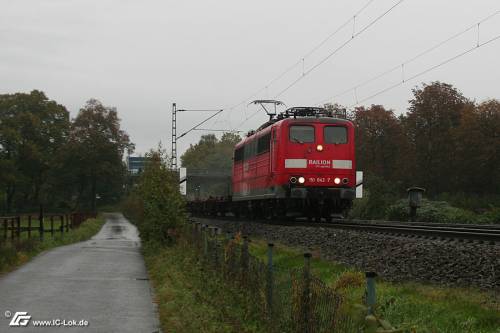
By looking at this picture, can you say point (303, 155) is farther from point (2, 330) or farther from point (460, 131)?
point (460, 131)

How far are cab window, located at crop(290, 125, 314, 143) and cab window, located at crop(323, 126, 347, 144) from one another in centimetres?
47

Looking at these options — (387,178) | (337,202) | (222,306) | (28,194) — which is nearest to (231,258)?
(222,306)

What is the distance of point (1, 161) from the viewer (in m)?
80.4

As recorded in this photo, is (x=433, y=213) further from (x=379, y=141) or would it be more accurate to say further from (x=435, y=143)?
(x=379, y=141)

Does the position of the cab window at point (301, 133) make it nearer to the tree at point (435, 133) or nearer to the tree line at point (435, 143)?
the tree line at point (435, 143)

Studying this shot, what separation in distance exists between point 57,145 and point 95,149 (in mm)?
6943

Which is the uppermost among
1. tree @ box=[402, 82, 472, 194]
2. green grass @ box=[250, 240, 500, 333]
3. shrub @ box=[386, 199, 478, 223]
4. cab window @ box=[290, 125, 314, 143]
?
tree @ box=[402, 82, 472, 194]

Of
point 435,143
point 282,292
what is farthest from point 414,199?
point 435,143

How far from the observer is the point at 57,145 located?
9206 cm

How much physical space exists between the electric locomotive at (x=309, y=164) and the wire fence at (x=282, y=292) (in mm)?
11617

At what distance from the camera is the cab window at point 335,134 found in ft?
84.0

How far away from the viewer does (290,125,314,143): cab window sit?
25.2 m

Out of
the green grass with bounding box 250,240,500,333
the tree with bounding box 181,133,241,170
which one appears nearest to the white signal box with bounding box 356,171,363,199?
the green grass with bounding box 250,240,500,333

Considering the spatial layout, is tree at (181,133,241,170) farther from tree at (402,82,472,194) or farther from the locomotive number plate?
the locomotive number plate
